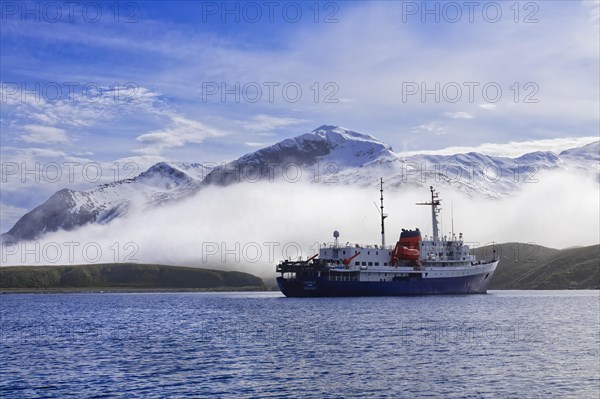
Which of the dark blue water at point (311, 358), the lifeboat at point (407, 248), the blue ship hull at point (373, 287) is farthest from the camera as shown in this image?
the lifeboat at point (407, 248)

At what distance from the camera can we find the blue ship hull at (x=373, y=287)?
6496 inches

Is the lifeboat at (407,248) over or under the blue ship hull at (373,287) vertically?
over


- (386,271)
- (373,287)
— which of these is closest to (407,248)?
(386,271)

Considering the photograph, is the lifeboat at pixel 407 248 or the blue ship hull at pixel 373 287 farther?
the lifeboat at pixel 407 248

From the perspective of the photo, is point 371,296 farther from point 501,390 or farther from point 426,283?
point 501,390

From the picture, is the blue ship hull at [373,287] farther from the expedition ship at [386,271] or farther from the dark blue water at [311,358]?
the dark blue water at [311,358]

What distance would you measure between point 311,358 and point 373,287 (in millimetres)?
108059

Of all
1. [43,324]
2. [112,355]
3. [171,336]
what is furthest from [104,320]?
[112,355]

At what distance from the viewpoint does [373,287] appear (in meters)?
169

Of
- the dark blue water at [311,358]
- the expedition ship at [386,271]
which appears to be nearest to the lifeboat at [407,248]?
the expedition ship at [386,271]

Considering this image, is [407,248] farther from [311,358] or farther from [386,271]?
[311,358]

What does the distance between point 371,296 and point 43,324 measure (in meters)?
82.3

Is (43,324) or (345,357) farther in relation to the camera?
(43,324)

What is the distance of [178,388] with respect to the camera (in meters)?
48.9
